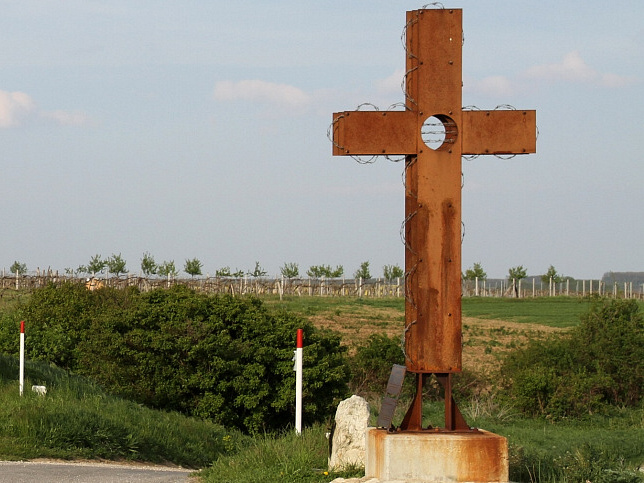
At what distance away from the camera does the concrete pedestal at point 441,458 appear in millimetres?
7582

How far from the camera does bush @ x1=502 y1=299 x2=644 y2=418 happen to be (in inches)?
945

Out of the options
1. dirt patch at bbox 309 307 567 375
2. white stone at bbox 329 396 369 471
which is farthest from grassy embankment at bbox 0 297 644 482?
dirt patch at bbox 309 307 567 375

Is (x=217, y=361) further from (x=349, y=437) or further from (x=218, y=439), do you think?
(x=349, y=437)

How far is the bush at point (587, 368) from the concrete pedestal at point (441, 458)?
1692 centimetres

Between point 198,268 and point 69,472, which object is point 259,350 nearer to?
point 69,472

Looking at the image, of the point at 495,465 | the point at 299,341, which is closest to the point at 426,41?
the point at 495,465

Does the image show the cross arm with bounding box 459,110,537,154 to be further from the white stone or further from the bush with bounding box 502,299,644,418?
the bush with bounding box 502,299,644,418

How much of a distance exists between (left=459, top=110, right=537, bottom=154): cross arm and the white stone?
3.10 metres

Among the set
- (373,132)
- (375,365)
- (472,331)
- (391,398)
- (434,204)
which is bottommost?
(375,365)

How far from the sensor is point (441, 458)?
7605 millimetres

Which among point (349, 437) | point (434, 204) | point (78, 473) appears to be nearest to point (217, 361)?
point (78, 473)

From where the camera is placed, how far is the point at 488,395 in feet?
87.0

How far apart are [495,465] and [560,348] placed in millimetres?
19258

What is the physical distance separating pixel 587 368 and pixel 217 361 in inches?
470
